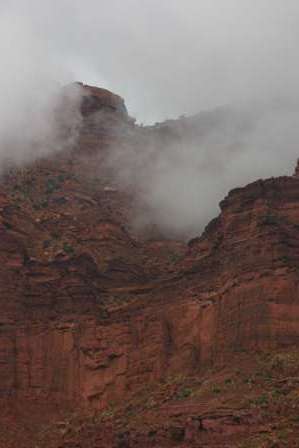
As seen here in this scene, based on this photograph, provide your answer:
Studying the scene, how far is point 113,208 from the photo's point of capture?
333ft

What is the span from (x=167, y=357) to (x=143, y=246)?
18.3 metres

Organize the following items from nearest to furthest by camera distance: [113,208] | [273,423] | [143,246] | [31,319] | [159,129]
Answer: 1. [273,423]
2. [31,319]
3. [143,246]
4. [113,208]
5. [159,129]

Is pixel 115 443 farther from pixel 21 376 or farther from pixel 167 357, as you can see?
pixel 21 376

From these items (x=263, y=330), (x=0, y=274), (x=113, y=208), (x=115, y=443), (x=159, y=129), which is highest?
(x=159, y=129)

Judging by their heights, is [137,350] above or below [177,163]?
below

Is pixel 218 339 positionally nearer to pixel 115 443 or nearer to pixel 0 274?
pixel 115 443

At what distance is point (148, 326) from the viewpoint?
7700cm

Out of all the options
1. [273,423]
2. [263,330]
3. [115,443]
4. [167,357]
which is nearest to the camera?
[273,423]

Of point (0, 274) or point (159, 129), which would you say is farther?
point (159, 129)

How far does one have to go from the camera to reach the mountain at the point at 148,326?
61531 mm

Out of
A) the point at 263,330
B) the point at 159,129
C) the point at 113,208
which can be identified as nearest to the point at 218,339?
the point at 263,330

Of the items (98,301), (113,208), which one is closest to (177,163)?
(113,208)

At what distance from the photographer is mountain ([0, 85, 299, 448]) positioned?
61531 millimetres

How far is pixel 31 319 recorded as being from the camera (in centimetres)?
8094
